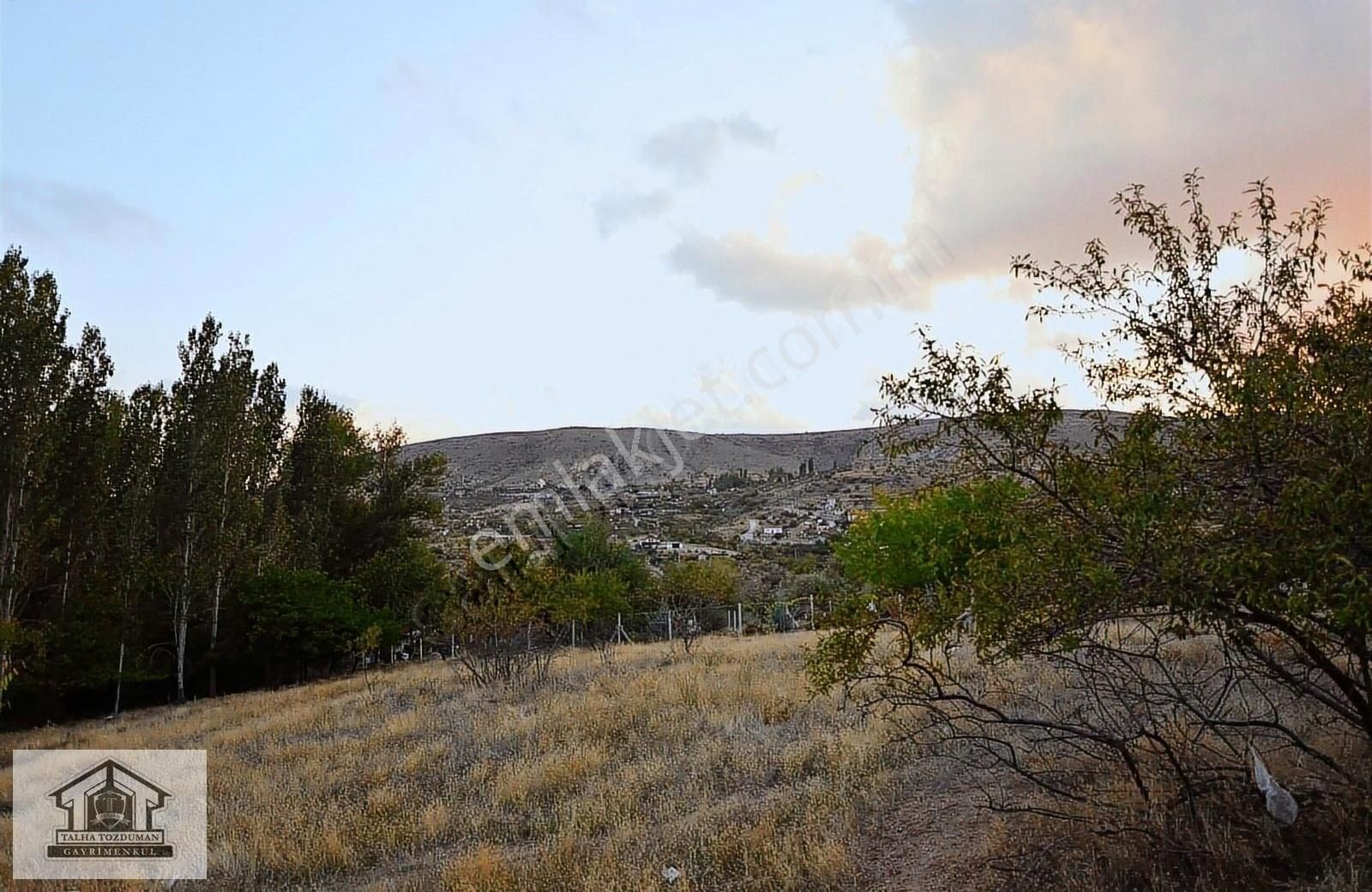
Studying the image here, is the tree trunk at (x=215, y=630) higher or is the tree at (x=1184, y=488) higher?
the tree at (x=1184, y=488)

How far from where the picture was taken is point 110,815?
10016mm

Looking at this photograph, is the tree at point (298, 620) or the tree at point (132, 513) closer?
the tree at point (132, 513)

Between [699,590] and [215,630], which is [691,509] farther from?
[215,630]

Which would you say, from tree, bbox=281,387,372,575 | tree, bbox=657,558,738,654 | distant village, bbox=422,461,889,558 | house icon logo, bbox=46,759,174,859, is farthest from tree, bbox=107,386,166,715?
distant village, bbox=422,461,889,558

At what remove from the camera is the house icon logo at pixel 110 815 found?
29.7 feet

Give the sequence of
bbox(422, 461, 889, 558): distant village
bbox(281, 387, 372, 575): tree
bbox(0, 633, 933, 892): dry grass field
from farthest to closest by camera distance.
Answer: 1. bbox(422, 461, 889, 558): distant village
2. bbox(281, 387, 372, 575): tree
3. bbox(0, 633, 933, 892): dry grass field

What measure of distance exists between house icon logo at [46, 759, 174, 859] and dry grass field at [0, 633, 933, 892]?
0.59m

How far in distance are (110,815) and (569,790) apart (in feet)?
18.4

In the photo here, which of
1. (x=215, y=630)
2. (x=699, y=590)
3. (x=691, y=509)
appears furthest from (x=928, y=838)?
→ (x=691, y=509)

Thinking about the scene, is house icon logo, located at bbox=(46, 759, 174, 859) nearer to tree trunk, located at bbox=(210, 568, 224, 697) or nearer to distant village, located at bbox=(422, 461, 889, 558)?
tree trunk, located at bbox=(210, 568, 224, 697)

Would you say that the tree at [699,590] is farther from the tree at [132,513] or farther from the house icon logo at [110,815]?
the house icon logo at [110,815]

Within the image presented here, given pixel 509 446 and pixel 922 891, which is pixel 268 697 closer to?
pixel 922 891

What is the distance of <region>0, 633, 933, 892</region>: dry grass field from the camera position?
6.88 metres
